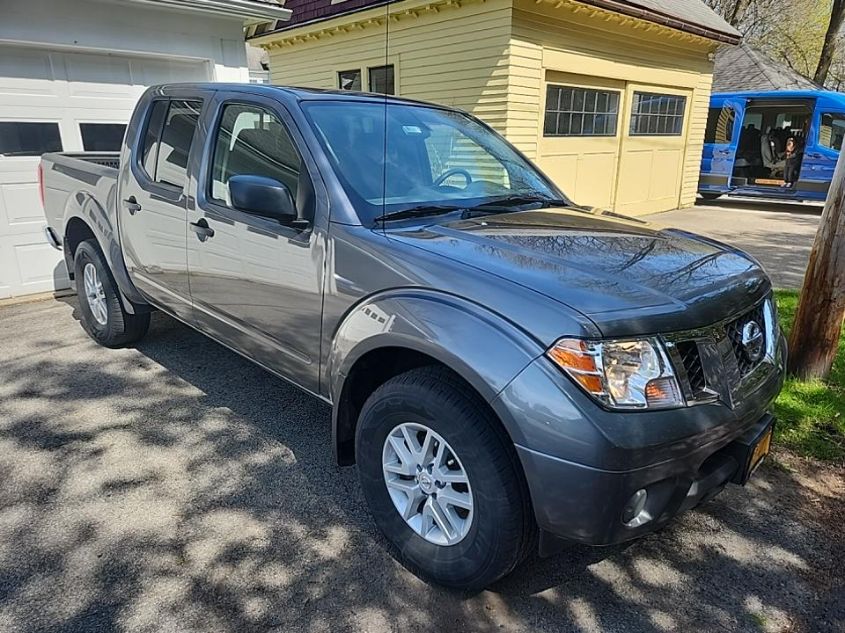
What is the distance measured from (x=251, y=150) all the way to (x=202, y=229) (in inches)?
20.5

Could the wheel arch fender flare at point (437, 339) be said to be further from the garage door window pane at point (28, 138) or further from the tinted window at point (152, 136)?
the garage door window pane at point (28, 138)

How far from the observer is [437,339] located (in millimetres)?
2152

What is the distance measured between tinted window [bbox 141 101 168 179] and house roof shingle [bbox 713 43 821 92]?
18.5m

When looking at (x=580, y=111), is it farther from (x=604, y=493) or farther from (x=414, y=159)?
(x=604, y=493)

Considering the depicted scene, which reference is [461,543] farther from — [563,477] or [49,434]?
[49,434]

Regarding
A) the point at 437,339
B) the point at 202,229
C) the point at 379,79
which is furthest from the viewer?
Answer: the point at 379,79

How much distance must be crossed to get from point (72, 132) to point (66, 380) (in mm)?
3512

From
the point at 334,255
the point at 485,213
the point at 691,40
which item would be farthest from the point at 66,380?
the point at 691,40

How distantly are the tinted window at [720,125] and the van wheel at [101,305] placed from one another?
47.6ft

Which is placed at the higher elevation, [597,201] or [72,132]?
[72,132]

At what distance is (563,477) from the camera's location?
190 centimetres

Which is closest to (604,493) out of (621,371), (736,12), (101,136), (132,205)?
(621,371)

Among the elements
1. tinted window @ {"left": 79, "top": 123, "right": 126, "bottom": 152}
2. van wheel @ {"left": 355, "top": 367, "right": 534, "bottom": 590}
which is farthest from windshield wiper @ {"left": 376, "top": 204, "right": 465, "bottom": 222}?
tinted window @ {"left": 79, "top": 123, "right": 126, "bottom": 152}

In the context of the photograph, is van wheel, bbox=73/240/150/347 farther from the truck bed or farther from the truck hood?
the truck hood
